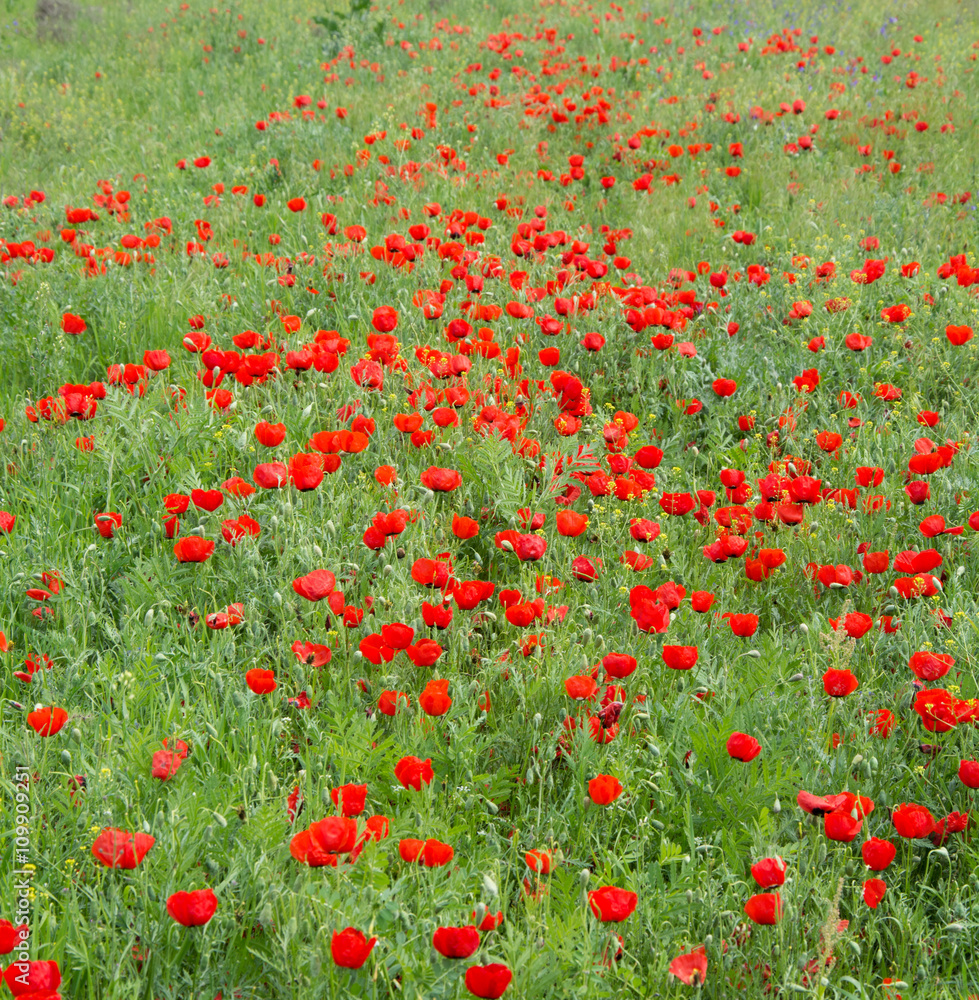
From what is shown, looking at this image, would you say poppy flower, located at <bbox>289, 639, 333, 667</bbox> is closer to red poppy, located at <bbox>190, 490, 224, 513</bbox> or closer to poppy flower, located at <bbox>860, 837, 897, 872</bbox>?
red poppy, located at <bbox>190, 490, 224, 513</bbox>

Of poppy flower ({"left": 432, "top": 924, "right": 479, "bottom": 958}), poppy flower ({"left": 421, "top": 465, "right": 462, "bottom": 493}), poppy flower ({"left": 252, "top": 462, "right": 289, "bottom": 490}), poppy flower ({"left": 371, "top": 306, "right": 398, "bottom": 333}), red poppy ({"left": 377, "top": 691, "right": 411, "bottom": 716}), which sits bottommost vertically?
red poppy ({"left": 377, "top": 691, "right": 411, "bottom": 716})

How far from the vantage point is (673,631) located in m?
2.66

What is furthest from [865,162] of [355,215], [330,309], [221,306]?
[221,306]

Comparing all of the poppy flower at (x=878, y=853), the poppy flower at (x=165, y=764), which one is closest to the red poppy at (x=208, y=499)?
the poppy flower at (x=165, y=764)

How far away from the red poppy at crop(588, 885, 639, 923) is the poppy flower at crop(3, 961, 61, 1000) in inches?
37.9

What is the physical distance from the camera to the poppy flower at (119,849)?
5.55ft

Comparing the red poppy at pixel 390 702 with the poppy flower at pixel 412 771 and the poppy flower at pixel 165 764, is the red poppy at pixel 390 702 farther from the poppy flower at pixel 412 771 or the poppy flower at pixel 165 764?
the poppy flower at pixel 165 764

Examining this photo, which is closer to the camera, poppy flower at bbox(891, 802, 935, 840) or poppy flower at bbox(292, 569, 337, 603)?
poppy flower at bbox(891, 802, 935, 840)

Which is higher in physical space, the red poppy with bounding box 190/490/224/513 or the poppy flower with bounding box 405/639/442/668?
the red poppy with bounding box 190/490/224/513

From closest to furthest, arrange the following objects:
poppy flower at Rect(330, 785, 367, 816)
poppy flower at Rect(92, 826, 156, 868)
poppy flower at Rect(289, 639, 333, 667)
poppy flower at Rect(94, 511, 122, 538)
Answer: poppy flower at Rect(92, 826, 156, 868), poppy flower at Rect(330, 785, 367, 816), poppy flower at Rect(289, 639, 333, 667), poppy flower at Rect(94, 511, 122, 538)

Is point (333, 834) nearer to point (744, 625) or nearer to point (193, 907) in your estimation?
point (193, 907)

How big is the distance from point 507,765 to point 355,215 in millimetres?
4474

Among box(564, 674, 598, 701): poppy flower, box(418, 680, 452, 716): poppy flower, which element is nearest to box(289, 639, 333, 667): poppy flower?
box(418, 680, 452, 716): poppy flower

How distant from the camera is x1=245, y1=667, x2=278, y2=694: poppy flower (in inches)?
83.3
